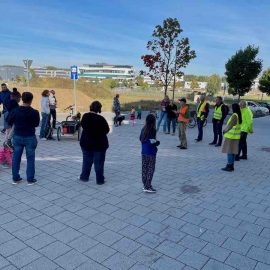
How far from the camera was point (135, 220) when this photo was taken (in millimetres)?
4457

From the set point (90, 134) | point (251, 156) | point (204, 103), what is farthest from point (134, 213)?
point (204, 103)

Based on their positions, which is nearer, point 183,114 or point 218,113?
point 183,114

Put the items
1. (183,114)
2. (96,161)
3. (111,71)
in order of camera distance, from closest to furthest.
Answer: (96,161) → (183,114) → (111,71)

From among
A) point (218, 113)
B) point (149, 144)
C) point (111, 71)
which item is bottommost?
point (149, 144)

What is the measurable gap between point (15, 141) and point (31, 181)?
0.87 metres

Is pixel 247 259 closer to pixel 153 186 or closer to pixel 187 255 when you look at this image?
pixel 187 255

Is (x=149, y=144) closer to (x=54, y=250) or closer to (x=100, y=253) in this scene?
(x=100, y=253)

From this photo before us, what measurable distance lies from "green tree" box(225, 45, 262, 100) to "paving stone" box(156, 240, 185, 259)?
27.4 m

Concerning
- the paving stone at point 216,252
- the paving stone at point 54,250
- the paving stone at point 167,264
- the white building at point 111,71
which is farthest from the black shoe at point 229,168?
the white building at point 111,71

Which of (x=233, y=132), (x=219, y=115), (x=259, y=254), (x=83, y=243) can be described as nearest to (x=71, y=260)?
(x=83, y=243)

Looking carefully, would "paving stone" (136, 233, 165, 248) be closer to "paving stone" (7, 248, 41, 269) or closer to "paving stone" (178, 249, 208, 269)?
"paving stone" (178, 249, 208, 269)

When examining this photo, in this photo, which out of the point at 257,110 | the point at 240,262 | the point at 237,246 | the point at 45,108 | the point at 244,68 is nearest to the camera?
the point at 240,262

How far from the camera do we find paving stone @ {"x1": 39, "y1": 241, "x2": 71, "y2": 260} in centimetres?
344

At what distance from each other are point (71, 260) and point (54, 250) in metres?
0.31
